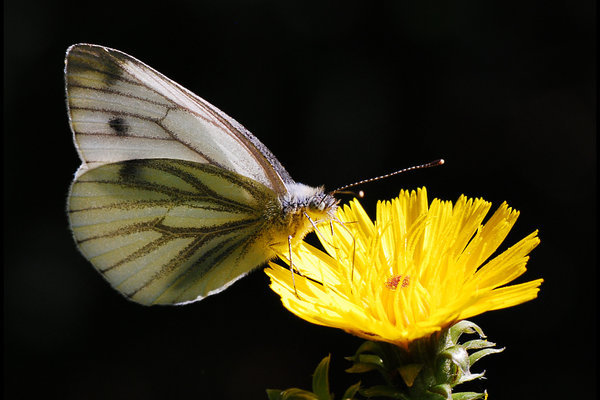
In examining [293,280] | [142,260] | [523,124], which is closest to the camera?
[293,280]

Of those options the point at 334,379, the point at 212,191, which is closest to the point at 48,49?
the point at 212,191

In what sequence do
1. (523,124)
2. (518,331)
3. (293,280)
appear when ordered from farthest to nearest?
(523,124) < (518,331) < (293,280)

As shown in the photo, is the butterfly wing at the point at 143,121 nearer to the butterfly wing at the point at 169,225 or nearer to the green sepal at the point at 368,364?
the butterfly wing at the point at 169,225

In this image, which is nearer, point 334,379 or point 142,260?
point 142,260

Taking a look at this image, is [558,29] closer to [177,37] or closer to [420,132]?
[420,132]

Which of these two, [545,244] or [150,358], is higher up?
[545,244]

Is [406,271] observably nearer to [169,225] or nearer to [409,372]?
[409,372]

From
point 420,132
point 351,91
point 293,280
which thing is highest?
point 351,91
